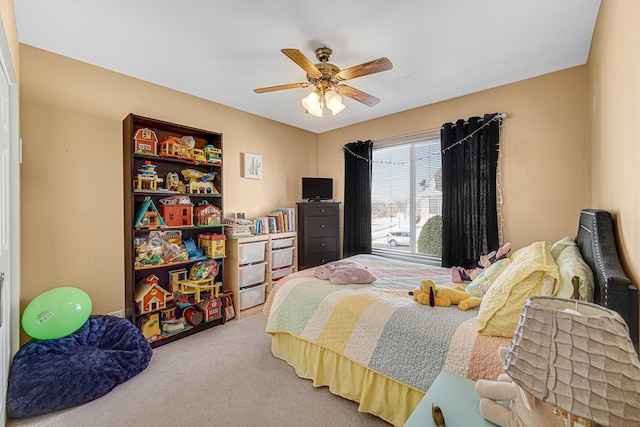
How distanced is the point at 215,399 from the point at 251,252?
1.65 metres

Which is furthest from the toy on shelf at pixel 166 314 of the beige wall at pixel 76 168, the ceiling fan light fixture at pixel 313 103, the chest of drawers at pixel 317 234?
the ceiling fan light fixture at pixel 313 103

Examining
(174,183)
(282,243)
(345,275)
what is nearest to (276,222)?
(282,243)

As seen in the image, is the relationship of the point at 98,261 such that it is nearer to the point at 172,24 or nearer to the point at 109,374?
the point at 109,374

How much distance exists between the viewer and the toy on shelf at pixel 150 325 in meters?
2.53

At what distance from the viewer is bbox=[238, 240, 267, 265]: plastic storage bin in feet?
10.5

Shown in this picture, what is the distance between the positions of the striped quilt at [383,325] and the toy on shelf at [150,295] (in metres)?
1.07

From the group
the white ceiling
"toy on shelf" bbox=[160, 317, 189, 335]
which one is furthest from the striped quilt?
the white ceiling

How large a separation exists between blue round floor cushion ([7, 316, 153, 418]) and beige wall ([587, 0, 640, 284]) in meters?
2.95

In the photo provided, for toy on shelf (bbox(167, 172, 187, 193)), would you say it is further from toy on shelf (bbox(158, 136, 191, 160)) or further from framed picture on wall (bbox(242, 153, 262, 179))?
framed picture on wall (bbox(242, 153, 262, 179))

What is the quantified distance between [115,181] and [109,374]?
1654 mm

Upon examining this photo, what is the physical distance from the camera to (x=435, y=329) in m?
1.48

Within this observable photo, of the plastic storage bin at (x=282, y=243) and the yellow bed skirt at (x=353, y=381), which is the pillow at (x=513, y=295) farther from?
the plastic storage bin at (x=282, y=243)

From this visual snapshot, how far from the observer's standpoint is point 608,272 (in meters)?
1.00

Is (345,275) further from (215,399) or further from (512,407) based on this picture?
(512,407)
